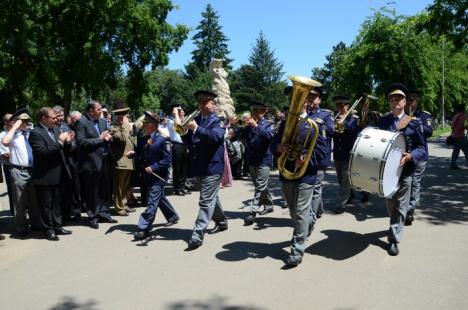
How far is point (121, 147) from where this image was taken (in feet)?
27.5

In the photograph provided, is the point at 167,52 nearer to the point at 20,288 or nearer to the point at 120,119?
the point at 120,119

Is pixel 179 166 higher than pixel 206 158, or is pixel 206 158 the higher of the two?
pixel 206 158

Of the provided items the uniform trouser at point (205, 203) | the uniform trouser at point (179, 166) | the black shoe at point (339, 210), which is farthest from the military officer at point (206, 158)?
the uniform trouser at point (179, 166)

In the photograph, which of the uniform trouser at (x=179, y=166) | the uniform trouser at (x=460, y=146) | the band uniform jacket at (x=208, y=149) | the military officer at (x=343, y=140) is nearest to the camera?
the band uniform jacket at (x=208, y=149)

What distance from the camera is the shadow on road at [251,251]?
566 cm

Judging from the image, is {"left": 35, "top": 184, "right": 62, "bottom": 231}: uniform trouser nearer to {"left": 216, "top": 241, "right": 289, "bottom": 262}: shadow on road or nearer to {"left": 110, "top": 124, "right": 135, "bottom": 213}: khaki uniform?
{"left": 110, "top": 124, "right": 135, "bottom": 213}: khaki uniform

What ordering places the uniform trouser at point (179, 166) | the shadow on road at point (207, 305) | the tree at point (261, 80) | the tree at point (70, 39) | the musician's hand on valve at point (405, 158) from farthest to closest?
the tree at point (261, 80), the tree at point (70, 39), the uniform trouser at point (179, 166), the musician's hand on valve at point (405, 158), the shadow on road at point (207, 305)

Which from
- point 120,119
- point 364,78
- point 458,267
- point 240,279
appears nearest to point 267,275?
point 240,279

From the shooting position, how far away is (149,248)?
243 inches

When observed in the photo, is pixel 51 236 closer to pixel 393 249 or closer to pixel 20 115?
pixel 20 115

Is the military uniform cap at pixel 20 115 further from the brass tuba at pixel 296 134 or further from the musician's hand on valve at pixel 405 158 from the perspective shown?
the musician's hand on valve at pixel 405 158

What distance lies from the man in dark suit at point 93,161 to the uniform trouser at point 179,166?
2.62m

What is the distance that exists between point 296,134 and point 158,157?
97.4 inches

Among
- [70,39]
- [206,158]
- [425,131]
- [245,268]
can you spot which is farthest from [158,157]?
[70,39]
